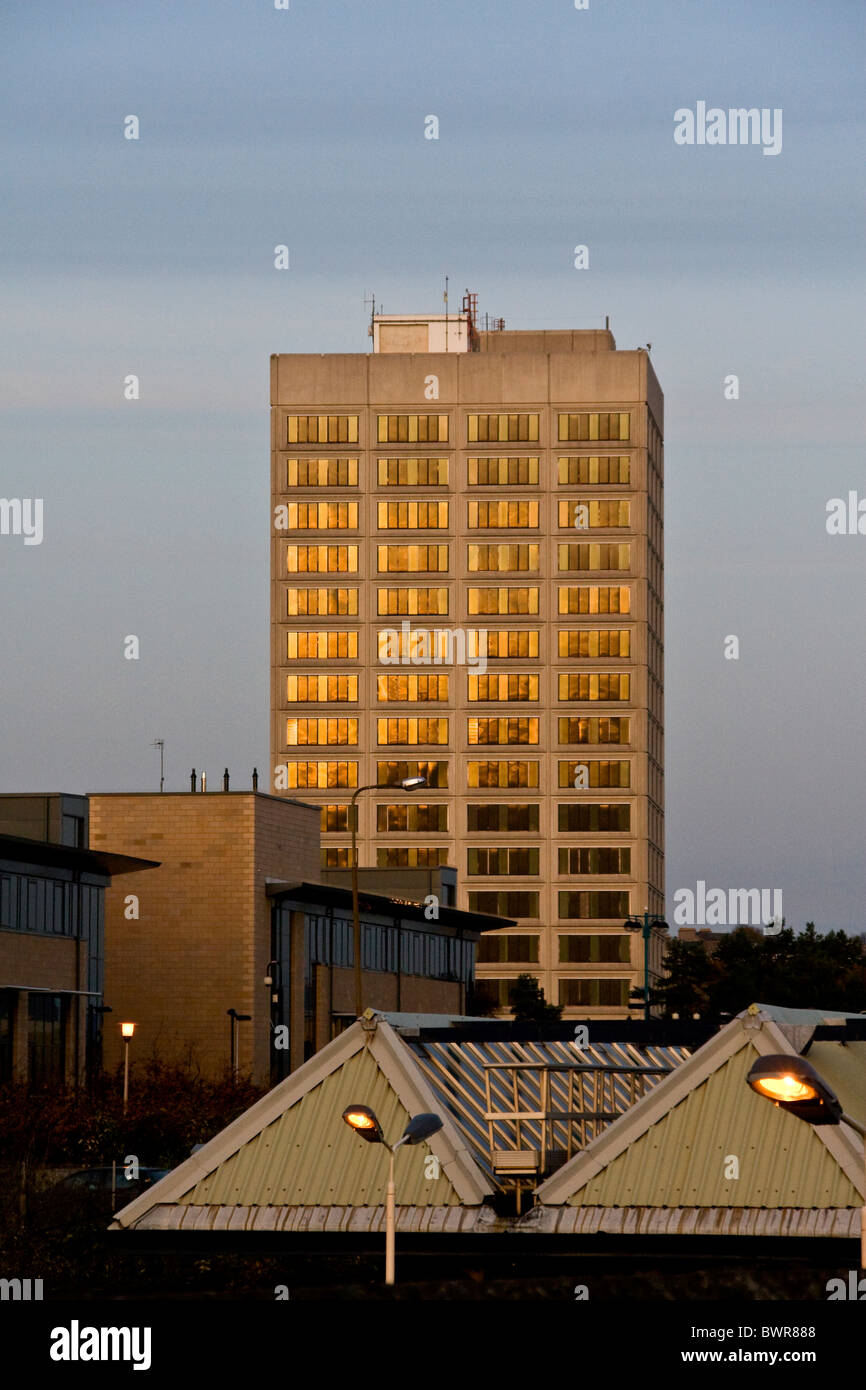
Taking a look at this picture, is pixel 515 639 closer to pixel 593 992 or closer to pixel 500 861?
pixel 500 861

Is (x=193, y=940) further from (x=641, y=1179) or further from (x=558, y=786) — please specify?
(x=558, y=786)

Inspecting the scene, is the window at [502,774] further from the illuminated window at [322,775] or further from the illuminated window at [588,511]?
the illuminated window at [588,511]

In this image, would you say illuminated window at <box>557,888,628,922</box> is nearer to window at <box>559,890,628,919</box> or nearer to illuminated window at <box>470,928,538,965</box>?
window at <box>559,890,628,919</box>

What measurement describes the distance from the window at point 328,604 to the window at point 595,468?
19.4 metres

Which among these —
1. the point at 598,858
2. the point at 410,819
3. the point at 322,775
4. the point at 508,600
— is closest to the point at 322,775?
the point at 322,775

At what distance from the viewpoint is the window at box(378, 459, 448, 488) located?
184 meters

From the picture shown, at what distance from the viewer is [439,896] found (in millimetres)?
118938

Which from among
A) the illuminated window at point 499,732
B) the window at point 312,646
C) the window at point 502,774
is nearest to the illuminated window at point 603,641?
the illuminated window at point 499,732

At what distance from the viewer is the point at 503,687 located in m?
184

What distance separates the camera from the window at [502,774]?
18238 centimetres

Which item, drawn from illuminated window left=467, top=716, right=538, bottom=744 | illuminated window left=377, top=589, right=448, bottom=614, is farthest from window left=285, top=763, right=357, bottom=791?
illuminated window left=377, top=589, right=448, bottom=614

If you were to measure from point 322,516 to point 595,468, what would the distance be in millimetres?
22353
